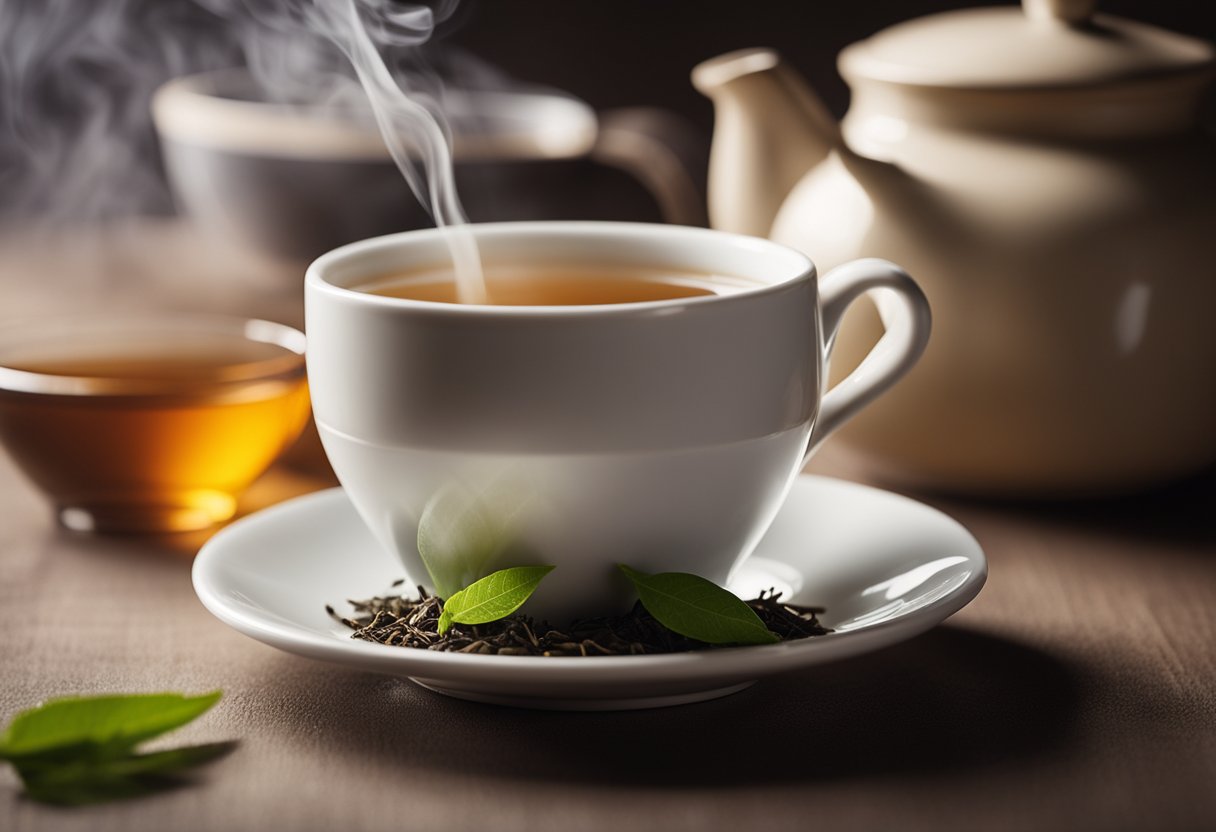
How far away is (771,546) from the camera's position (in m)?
1.06

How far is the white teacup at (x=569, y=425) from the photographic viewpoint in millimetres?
804

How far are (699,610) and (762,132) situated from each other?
2.03 ft

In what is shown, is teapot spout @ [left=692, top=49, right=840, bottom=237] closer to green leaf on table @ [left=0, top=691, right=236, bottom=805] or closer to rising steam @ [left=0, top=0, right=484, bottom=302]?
rising steam @ [left=0, top=0, right=484, bottom=302]

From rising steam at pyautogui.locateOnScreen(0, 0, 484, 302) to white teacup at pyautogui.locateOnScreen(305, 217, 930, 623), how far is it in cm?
99

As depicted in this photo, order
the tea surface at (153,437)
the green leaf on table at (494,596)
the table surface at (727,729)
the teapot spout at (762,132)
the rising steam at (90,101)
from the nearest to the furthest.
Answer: the table surface at (727,729) → the green leaf on table at (494,596) → the tea surface at (153,437) → the teapot spout at (762,132) → the rising steam at (90,101)

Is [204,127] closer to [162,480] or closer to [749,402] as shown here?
[162,480]

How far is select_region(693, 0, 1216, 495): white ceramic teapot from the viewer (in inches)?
45.1

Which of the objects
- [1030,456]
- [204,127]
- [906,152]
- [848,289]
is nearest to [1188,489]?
[1030,456]

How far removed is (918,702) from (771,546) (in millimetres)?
225

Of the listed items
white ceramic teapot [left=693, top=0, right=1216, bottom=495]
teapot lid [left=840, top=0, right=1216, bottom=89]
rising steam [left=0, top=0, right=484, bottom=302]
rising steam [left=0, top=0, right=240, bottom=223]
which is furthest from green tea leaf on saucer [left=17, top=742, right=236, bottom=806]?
rising steam [left=0, top=0, right=240, bottom=223]

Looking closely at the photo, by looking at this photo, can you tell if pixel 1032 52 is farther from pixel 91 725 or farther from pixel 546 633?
pixel 91 725

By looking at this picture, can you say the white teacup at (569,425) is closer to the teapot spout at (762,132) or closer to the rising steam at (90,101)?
the teapot spout at (762,132)

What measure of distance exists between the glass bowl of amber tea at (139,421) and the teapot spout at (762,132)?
419 mm

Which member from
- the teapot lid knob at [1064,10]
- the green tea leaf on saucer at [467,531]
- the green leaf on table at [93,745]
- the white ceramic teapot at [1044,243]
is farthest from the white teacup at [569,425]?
the teapot lid knob at [1064,10]
